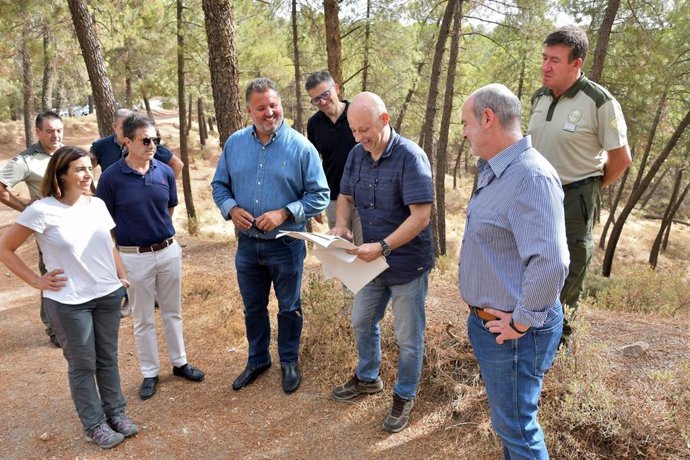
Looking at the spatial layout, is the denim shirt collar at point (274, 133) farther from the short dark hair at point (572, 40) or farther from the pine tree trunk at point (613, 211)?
the pine tree trunk at point (613, 211)

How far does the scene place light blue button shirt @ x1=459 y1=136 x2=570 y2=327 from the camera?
1761 millimetres

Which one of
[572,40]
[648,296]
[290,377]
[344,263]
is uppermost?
[572,40]

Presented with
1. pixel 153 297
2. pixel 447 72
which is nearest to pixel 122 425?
pixel 153 297

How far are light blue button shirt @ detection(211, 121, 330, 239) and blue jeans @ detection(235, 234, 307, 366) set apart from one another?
137 mm

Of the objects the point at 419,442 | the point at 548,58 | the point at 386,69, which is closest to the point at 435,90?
the point at 386,69

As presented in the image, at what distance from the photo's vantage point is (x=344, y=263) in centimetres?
295

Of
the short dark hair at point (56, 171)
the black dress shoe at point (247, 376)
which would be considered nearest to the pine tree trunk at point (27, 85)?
the short dark hair at point (56, 171)

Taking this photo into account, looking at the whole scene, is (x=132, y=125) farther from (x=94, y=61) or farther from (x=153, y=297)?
(x=94, y=61)

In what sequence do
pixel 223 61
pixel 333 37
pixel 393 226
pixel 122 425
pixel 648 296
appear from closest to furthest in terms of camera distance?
pixel 393 226
pixel 122 425
pixel 223 61
pixel 648 296
pixel 333 37

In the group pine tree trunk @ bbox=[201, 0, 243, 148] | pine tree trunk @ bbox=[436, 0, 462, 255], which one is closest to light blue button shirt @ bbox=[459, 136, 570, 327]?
pine tree trunk @ bbox=[201, 0, 243, 148]

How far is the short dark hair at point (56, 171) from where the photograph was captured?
2.82 m

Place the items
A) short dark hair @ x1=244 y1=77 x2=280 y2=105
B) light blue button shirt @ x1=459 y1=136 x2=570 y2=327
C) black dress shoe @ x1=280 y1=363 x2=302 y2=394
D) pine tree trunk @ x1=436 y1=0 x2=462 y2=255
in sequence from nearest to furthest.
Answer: light blue button shirt @ x1=459 y1=136 x2=570 y2=327 < short dark hair @ x1=244 y1=77 x2=280 y2=105 < black dress shoe @ x1=280 y1=363 x2=302 y2=394 < pine tree trunk @ x1=436 y1=0 x2=462 y2=255

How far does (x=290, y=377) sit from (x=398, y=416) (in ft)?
3.21

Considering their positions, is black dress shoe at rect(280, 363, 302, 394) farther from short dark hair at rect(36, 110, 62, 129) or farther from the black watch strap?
short dark hair at rect(36, 110, 62, 129)
